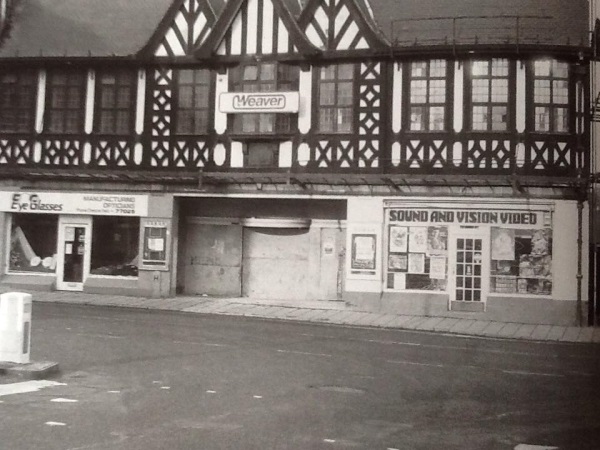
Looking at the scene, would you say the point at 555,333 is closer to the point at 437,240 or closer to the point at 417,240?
the point at 437,240

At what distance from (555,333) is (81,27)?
1772 centimetres

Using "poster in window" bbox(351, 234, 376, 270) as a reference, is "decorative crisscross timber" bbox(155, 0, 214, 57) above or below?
above

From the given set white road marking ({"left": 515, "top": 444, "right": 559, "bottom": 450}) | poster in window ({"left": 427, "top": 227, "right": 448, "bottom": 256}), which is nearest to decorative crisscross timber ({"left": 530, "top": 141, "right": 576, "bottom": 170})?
poster in window ({"left": 427, "top": 227, "right": 448, "bottom": 256})

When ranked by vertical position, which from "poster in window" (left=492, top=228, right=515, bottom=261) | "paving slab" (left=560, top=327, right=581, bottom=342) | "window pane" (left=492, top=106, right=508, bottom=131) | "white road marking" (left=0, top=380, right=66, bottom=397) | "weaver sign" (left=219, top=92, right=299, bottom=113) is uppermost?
"weaver sign" (left=219, top=92, right=299, bottom=113)

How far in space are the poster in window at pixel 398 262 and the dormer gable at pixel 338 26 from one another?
5.97 metres

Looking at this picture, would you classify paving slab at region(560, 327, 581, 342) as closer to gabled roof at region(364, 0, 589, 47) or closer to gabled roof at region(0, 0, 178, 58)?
gabled roof at region(364, 0, 589, 47)

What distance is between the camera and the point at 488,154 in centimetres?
1962

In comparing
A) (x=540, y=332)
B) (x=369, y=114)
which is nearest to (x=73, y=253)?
(x=369, y=114)

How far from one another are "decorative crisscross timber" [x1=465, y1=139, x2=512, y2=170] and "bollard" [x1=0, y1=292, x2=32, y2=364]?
13263 mm

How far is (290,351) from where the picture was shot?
12508 mm

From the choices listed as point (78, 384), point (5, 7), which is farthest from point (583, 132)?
point (5, 7)

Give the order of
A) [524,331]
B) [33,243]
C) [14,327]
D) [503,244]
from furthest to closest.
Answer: [33,243]
[503,244]
[524,331]
[14,327]

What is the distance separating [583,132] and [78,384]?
602 inches

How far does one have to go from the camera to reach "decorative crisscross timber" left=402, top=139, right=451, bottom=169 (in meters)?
19.8
